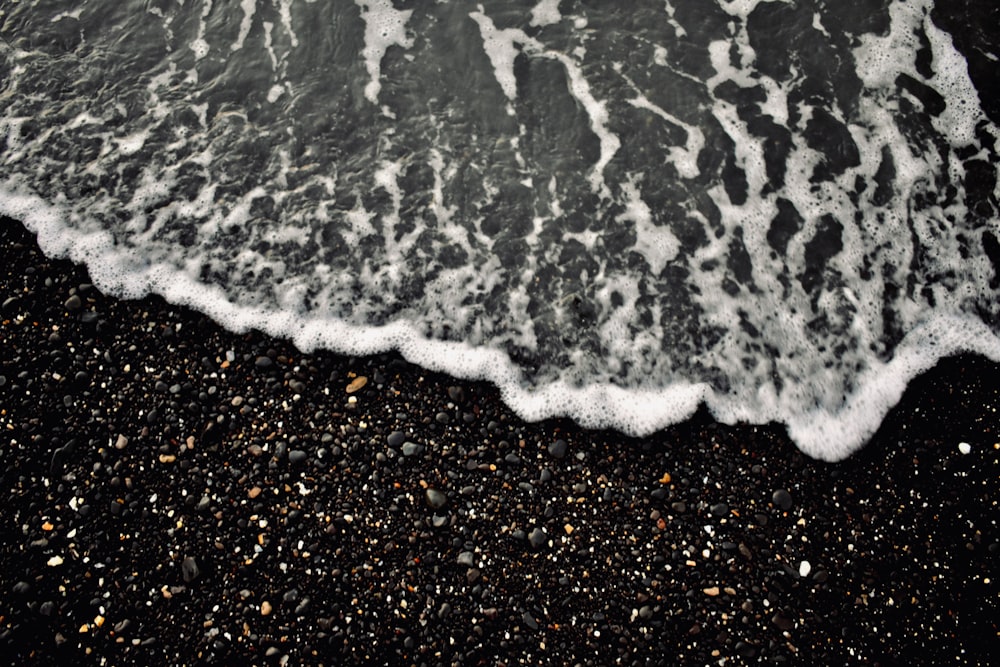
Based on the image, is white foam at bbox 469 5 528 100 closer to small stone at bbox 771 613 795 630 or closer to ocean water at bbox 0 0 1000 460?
ocean water at bbox 0 0 1000 460

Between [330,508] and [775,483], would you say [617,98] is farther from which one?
[330,508]

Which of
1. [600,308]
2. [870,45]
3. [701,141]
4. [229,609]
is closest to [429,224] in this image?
[600,308]

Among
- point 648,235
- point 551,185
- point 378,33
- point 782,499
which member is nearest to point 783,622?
point 782,499

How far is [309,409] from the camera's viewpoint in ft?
9.83

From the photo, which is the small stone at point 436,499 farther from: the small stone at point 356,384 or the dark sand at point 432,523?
the small stone at point 356,384

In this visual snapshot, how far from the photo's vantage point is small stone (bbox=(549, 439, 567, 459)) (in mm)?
2917

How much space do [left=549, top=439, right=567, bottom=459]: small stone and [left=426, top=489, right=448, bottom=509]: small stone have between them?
503 millimetres

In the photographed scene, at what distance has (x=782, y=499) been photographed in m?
2.84

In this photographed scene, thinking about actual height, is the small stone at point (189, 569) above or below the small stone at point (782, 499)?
above

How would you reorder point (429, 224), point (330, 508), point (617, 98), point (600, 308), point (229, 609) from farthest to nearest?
point (617, 98) < point (429, 224) < point (600, 308) < point (330, 508) < point (229, 609)

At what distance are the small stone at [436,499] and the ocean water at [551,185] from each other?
0.52 m

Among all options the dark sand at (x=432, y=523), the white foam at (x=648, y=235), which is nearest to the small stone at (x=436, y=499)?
the dark sand at (x=432, y=523)

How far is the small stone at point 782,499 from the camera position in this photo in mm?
2822

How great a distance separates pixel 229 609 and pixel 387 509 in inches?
28.1
